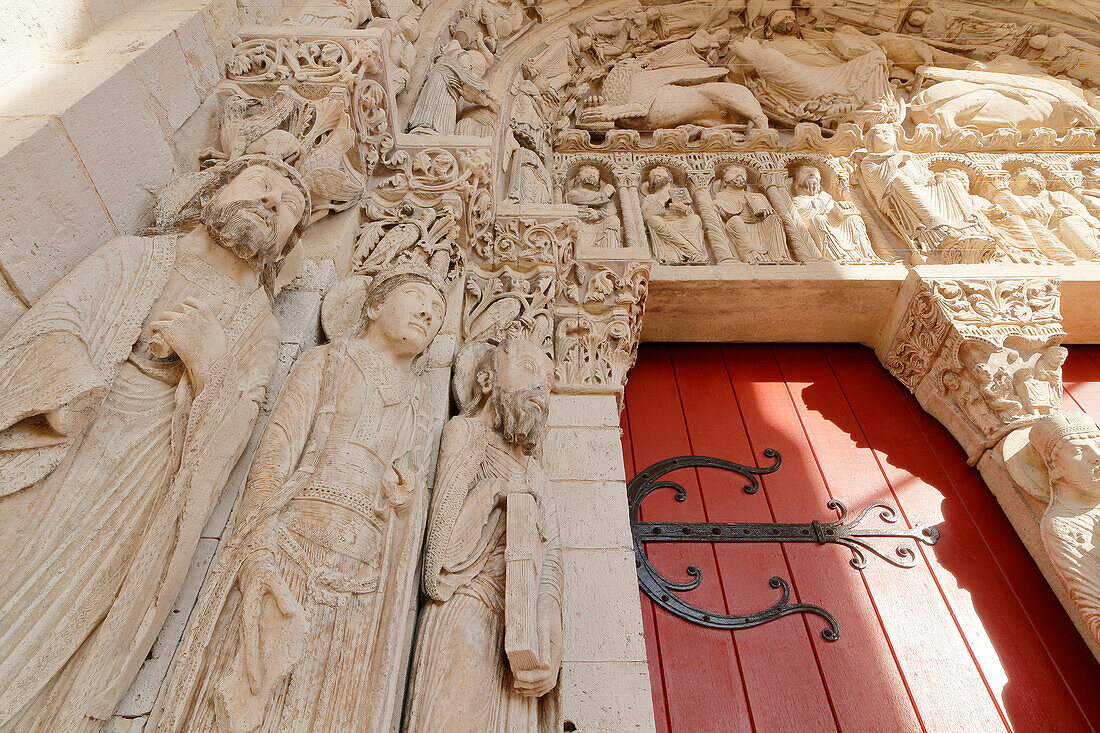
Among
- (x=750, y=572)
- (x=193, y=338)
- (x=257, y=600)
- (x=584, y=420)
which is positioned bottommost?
(x=750, y=572)

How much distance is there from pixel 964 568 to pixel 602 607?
171 centimetres

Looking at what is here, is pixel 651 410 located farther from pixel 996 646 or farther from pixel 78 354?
pixel 78 354

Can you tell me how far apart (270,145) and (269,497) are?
1.37m

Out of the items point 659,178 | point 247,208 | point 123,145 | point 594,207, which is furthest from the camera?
point 659,178

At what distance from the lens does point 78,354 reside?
1623mm

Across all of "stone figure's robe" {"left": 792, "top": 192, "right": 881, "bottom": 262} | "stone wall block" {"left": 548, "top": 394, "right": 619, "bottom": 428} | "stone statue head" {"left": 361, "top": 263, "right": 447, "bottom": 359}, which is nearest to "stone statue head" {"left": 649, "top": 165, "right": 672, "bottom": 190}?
"stone figure's robe" {"left": 792, "top": 192, "right": 881, "bottom": 262}

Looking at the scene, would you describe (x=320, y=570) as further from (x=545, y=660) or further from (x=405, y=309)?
(x=405, y=309)

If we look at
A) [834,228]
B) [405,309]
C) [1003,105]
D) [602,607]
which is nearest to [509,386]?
[405,309]

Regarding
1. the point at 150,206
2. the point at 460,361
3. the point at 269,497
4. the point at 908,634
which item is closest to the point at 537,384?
the point at 460,361

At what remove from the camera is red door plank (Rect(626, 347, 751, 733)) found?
235cm

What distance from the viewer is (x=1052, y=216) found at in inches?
153

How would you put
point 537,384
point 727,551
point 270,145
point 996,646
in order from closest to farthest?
point 537,384
point 270,145
point 996,646
point 727,551

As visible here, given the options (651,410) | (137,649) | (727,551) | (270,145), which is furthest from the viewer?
(651,410)

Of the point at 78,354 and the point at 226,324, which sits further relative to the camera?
the point at 226,324
